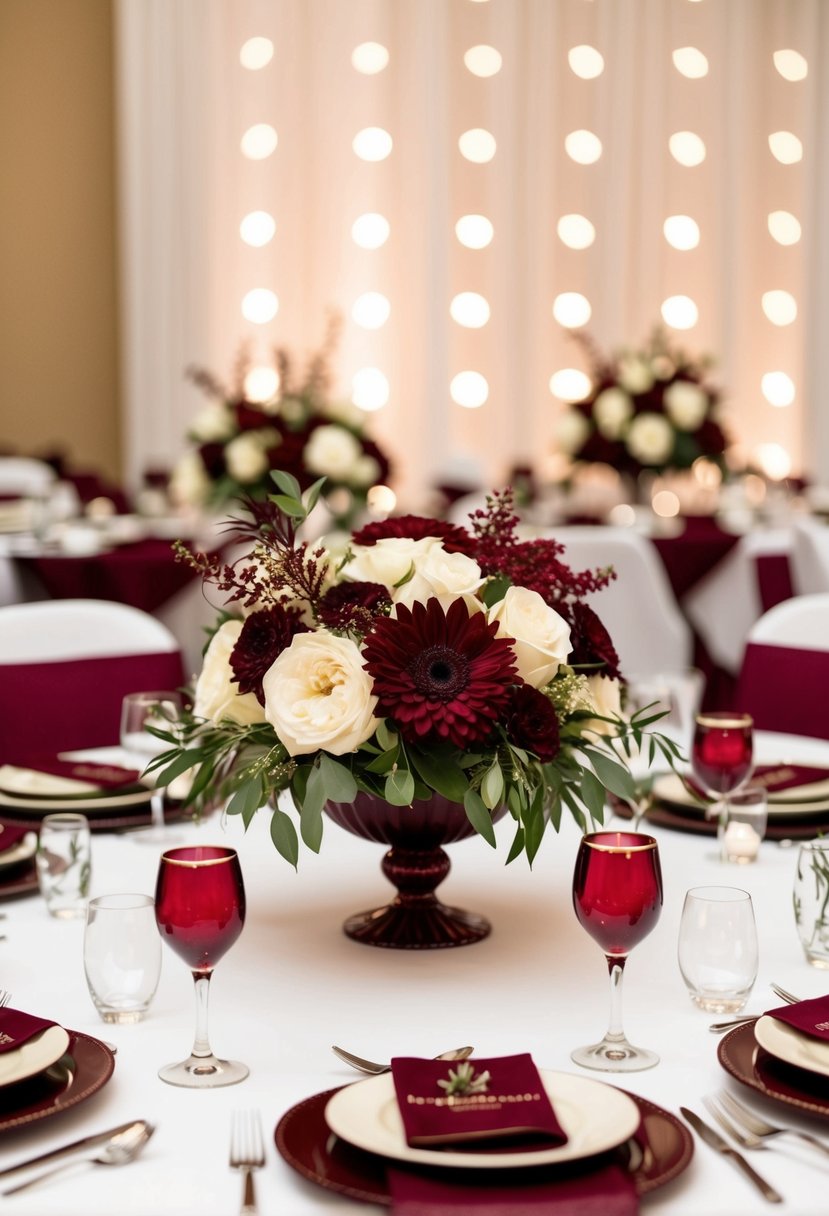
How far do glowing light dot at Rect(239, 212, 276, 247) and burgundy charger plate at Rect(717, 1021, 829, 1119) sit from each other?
680 centimetres

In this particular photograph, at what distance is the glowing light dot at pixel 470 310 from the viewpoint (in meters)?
8.00

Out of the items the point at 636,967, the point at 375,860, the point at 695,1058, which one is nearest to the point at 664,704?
the point at 375,860

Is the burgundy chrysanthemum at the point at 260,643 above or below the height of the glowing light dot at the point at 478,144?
below

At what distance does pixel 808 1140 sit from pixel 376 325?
22.9 feet

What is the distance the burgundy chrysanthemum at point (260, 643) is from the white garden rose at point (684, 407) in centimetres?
428

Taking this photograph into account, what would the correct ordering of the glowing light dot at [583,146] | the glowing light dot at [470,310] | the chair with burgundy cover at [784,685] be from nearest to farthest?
the chair with burgundy cover at [784,685] < the glowing light dot at [470,310] < the glowing light dot at [583,146]

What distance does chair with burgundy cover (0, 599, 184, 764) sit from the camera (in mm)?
2420

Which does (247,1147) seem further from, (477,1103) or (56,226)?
(56,226)

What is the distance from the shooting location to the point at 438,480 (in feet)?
24.2

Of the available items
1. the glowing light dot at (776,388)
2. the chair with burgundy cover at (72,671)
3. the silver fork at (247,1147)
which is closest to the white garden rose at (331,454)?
the chair with burgundy cover at (72,671)

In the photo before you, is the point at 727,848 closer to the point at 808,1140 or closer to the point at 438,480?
the point at 808,1140

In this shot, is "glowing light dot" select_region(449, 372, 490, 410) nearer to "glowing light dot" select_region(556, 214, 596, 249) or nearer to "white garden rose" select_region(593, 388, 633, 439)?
"glowing light dot" select_region(556, 214, 596, 249)

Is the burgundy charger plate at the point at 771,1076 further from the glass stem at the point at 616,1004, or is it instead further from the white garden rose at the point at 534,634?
the white garden rose at the point at 534,634

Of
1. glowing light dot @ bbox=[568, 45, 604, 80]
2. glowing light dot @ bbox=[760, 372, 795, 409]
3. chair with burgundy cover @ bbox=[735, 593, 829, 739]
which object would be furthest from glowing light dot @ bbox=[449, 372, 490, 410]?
chair with burgundy cover @ bbox=[735, 593, 829, 739]
